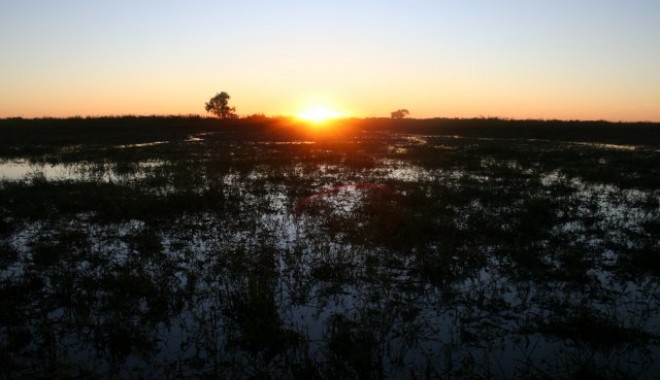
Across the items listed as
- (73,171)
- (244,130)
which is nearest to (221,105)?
(244,130)

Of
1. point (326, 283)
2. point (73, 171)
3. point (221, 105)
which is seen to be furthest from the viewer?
point (221, 105)

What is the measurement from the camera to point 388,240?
9180mm

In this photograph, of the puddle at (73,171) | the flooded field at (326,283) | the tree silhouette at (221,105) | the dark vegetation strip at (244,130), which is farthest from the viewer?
the tree silhouette at (221,105)

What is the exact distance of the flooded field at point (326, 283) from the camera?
484 centimetres

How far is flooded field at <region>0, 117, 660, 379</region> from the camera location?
15.9 feet

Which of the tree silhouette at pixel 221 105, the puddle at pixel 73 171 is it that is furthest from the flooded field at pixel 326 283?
the tree silhouette at pixel 221 105

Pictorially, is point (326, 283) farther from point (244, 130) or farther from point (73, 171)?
point (244, 130)

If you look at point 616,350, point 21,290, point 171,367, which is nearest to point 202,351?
point 171,367

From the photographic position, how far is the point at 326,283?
6938 millimetres

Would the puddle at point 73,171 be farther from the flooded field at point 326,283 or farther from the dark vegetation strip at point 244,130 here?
the dark vegetation strip at point 244,130

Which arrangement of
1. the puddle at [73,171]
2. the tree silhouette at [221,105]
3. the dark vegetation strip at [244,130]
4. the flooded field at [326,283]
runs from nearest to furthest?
the flooded field at [326,283] → the puddle at [73,171] → the dark vegetation strip at [244,130] → the tree silhouette at [221,105]

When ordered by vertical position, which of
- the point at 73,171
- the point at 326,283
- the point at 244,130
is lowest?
the point at 326,283

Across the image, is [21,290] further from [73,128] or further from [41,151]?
[73,128]

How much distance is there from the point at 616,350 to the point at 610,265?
11.1 ft
